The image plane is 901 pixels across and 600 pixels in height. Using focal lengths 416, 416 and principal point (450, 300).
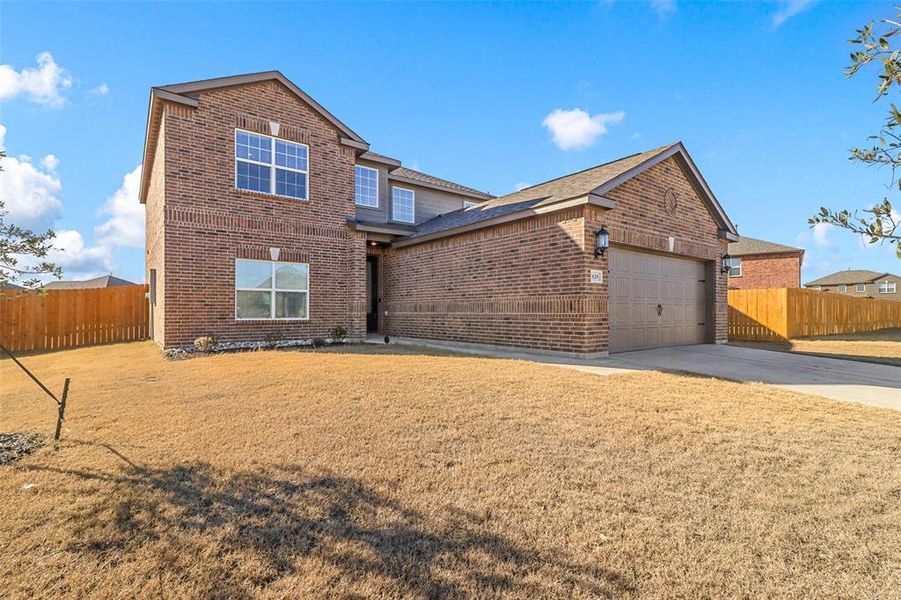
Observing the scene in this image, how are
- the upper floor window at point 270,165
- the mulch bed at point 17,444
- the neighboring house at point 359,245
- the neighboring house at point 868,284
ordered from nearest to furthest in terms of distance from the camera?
the mulch bed at point 17,444
the neighboring house at point 359,245
the upper floor window at point 270,165
the neighboring house at point 868,284

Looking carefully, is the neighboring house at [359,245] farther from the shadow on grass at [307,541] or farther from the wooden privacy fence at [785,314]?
the shadow on grass at [307,541]

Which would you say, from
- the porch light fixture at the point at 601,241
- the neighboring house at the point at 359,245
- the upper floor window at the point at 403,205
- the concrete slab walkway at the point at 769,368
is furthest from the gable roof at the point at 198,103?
the porch light fixture at the point at 601,241

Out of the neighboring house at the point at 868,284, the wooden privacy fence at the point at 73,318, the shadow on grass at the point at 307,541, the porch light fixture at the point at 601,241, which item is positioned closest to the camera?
the shadow on grass at the point at 307,541

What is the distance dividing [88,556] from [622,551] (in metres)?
3.11

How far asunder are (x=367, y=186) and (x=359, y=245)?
3.76m

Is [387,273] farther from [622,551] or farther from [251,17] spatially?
[622,551]

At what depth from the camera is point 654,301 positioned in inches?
440

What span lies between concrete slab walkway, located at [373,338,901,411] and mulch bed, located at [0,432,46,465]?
7507 millimetres

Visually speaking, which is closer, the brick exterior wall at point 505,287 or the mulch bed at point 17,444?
the mulch bed at point 17,444

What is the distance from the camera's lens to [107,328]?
47.4 feet

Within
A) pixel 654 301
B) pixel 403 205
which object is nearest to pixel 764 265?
pixel 654 301

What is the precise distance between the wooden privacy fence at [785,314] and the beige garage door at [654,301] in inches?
218

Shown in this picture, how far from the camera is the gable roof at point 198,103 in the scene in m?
10.6

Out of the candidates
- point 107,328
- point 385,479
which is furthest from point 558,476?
point 107,328
